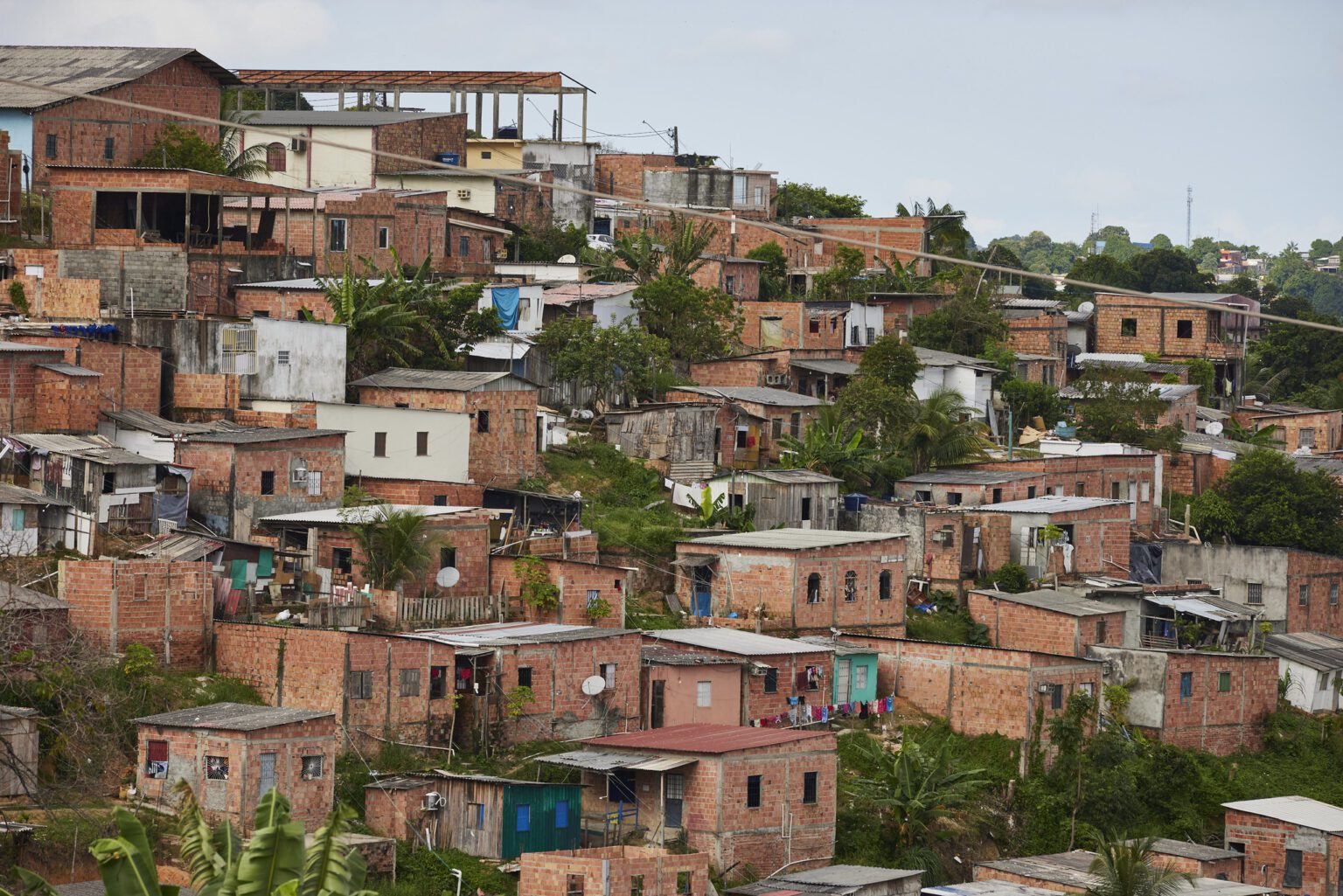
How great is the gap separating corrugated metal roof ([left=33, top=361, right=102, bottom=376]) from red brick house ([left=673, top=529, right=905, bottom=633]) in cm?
992

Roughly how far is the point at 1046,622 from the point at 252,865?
78.2 feet

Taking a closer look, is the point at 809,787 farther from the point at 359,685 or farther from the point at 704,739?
the point at 359,685

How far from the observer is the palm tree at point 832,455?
40156 millimetres

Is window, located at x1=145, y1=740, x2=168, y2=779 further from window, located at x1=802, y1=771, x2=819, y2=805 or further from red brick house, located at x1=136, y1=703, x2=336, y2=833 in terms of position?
window, located at x1=802, y1=771, x2=819, y2=805

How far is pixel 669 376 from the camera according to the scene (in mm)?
42188

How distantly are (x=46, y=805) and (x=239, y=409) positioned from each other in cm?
1485

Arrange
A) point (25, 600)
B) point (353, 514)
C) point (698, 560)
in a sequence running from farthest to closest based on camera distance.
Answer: point (698, 560) → point (353, 514) → point (25, 600)

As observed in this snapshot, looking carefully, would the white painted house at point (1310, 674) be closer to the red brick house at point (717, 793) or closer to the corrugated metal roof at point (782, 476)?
the corrugated metal roof at point (782, 476)

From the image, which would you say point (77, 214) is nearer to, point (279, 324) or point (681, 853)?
point (279, 324)

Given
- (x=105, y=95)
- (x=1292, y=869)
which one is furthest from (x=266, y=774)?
(x=105, y=95)

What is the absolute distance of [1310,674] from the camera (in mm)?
38125

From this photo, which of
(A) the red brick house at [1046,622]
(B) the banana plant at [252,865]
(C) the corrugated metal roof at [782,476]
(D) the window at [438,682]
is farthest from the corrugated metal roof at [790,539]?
(B) the banana plant at [252,865]

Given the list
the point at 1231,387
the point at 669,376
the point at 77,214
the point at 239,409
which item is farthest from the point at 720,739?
the point at 1231,387

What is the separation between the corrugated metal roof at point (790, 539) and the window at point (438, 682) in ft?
25.2
